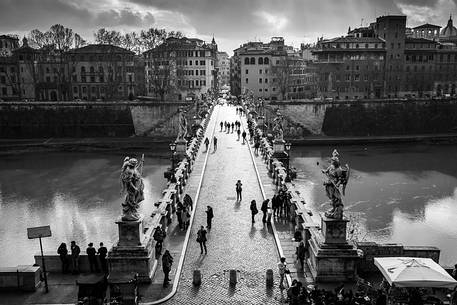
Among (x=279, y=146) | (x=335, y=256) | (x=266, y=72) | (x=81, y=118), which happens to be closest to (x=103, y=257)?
(x=335, y=256)

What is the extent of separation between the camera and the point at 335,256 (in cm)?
1593

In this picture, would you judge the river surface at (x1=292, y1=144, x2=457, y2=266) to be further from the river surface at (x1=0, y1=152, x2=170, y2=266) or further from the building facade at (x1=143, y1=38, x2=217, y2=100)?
the building facade at (x1=143, y1=38, x2=217, y2=100)

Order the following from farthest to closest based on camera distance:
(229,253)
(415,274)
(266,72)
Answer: (266,72) → (229,253) → (415,274)

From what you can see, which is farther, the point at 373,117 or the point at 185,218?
the point at 373,117

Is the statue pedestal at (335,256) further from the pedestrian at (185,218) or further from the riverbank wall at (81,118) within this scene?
the riverbank wall at (81,118)

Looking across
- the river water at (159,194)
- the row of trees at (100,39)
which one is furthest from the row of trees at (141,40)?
the river water at (159,194)

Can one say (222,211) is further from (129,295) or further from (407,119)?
(407,119)

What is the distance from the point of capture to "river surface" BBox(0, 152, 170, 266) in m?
27.2

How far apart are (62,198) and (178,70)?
193ft

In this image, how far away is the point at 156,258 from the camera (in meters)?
18.0

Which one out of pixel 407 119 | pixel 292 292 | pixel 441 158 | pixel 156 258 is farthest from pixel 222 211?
pixel 407 119

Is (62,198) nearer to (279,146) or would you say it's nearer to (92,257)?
(279,146)

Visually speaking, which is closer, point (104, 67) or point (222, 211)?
point (222, 211)

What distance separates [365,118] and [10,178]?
5298cm
